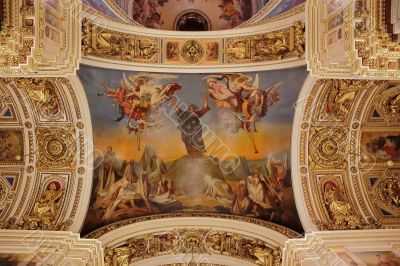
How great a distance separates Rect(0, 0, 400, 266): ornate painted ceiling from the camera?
1225 centimetres

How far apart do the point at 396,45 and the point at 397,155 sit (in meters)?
5.06

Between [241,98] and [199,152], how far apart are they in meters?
1.83

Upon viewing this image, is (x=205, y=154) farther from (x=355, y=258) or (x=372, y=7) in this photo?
(x=372, y=7)

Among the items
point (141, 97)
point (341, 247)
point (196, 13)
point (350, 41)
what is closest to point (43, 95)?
point (141, 97)

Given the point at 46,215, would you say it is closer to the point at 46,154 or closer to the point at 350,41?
the point at 46,154

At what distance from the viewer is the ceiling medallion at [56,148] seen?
43.7 feet

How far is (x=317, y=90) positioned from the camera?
1283 cm

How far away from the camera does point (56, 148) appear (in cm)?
1338

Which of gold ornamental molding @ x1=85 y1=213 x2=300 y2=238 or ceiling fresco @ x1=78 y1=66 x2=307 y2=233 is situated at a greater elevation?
ceiling fresco @ x1=78 y1=66 x2=307 y2=233

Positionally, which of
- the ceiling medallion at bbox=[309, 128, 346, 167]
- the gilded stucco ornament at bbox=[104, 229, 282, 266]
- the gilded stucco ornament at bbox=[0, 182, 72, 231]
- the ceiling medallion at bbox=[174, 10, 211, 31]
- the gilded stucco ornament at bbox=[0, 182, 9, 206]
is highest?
the ceiling medallion at bbox=[174, 10, 211, 31]

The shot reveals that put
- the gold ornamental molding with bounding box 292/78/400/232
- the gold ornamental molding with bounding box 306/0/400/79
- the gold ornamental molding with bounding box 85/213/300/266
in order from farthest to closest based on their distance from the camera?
the gold ornamental molding with bounding box 85/213/300/266 → the gold ornamental molding with bounding box 292/78/400/232 → the gold ornamental molding with bounding box 306/0/400/79

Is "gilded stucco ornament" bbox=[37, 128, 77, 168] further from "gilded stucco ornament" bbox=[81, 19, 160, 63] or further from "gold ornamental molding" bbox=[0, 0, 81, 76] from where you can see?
"gold ornamental molding" bbox=[0, 0, 81, 76]

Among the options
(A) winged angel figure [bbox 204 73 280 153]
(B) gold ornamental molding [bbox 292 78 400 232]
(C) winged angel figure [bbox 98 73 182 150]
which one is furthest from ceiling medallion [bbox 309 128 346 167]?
(C) winged angel figure [bbox 98 73 182 150]

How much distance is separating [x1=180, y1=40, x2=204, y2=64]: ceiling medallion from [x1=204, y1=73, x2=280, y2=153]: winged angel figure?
2.01 ft
